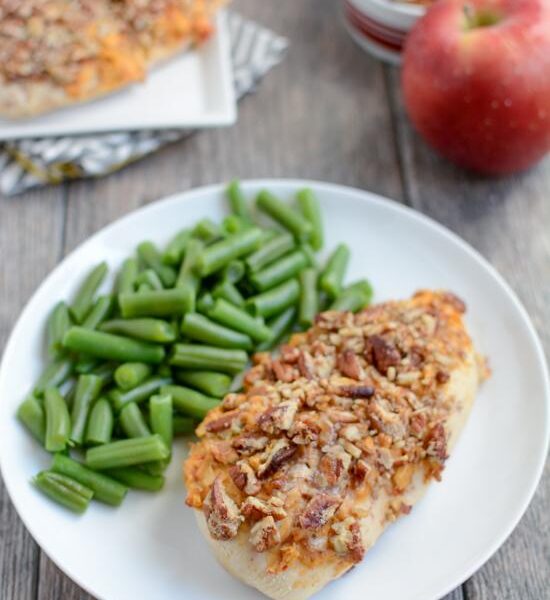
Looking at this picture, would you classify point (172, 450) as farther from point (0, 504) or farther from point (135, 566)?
point (0, 504)

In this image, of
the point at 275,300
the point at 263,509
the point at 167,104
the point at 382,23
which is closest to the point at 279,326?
the point at 275,300

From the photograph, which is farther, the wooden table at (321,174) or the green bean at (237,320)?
the wooden table at (321,174)

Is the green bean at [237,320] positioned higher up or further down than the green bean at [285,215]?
further down

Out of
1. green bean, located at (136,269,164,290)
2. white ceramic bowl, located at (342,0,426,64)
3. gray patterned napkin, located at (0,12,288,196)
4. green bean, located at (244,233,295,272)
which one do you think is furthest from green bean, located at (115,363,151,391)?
white ceramic bowl, located at (342,0,426,64)

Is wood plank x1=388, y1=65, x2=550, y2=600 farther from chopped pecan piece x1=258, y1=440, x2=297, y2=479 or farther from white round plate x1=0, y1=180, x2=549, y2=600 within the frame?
chopped pecan piece x1=258, y1=440, x2=297, y2=479

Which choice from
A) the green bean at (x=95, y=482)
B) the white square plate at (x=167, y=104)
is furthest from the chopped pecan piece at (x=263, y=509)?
the white square plate at (x=167, y=104)

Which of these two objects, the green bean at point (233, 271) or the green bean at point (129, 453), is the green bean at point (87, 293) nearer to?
the green bean at point (233, 271)
